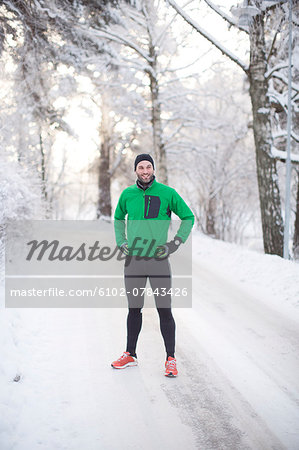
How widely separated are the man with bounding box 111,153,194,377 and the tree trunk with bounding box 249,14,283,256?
6504mm

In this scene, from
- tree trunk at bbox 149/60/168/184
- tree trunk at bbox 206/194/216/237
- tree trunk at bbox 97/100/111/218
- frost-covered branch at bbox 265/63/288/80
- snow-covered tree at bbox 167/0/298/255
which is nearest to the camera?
frost-covered branch at bbox 265/63/288/80

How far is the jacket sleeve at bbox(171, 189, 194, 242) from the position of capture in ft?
12.3

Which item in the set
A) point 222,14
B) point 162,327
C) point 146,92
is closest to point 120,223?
point 162,327

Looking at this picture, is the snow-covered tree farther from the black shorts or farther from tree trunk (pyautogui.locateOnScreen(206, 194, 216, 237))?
tree trunk (pyautogui.locateOnScreen(206, 194, 216, 237))

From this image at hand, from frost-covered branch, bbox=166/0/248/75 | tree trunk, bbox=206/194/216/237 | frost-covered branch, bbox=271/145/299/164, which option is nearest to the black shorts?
frost-covered branch, bbox=271/145/299/164

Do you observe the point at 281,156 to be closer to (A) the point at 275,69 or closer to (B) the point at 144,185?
(A) the point at 275,69

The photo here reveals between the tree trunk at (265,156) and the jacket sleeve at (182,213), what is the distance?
647cm

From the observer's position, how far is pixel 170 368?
3625 millimetres

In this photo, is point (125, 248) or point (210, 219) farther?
point (210, 219)

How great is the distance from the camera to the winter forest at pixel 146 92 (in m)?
8.73

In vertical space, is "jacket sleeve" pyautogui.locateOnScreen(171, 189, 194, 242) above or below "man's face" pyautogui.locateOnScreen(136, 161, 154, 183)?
below

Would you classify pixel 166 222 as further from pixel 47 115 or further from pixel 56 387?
pixel 47 115

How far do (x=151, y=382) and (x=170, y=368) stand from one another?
0.24 metres

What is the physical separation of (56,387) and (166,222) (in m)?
1.94
